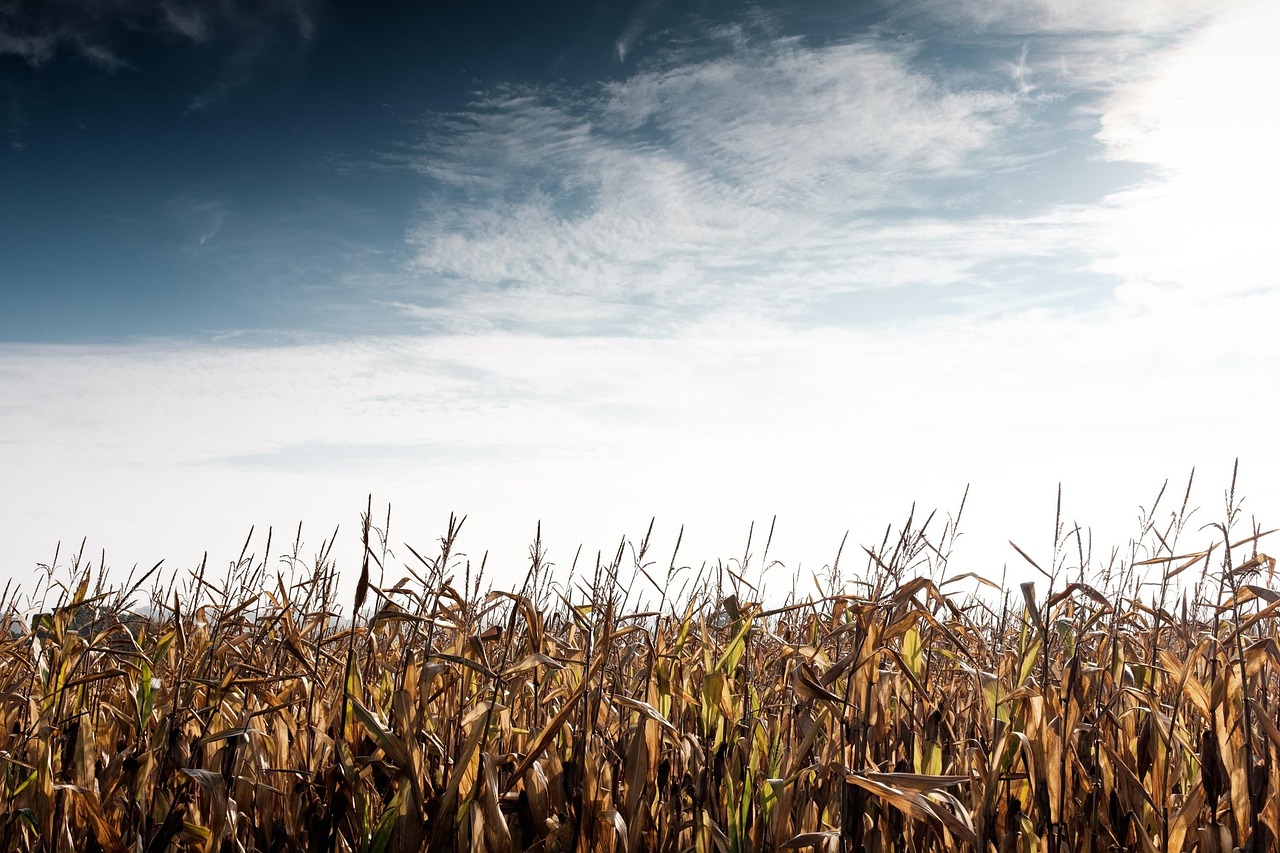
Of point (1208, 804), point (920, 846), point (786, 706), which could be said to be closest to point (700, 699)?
point (786, 706)

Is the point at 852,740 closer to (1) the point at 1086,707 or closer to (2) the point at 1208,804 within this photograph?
A: (1) the point at 1086,707

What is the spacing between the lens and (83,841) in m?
2.80

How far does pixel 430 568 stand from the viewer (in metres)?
2.90

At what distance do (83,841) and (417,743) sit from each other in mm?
1294

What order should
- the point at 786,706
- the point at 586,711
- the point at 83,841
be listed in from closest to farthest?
the point at 586,711 < the point at 83,841 < the point at 786,706

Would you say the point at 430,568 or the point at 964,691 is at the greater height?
the point at 430,568

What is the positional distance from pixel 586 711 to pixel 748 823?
64 centimetres

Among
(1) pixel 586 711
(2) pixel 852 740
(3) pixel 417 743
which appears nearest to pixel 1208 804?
(2) pixel 852 740

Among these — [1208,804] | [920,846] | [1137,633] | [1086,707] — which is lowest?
[920,846]

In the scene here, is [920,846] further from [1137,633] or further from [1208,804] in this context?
[1137,633]

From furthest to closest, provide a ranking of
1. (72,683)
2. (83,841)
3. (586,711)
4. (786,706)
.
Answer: (786,706), (72,683), (83,841), (586,711)

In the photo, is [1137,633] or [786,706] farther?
[1137,633]

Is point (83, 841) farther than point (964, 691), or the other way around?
point (964, 691)

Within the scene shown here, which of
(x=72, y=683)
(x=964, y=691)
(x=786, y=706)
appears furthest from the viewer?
(x=964, y=691)
